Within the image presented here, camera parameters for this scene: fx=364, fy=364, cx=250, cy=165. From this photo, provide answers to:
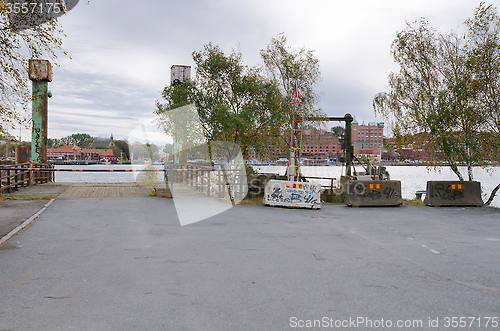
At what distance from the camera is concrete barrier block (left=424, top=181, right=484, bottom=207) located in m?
14.5

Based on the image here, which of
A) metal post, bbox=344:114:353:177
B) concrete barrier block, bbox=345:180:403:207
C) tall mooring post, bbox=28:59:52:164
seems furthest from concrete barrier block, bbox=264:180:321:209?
Result: tall mooring post, bbox=28:59:52:164

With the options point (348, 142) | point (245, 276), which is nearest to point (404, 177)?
point (348, 142)

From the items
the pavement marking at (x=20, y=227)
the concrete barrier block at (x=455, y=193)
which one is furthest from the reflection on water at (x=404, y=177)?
the pavement marking at (x=20, y=227)

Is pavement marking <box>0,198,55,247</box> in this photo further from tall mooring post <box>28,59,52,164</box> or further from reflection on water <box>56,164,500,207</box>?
tall mooring post <box>28,59,52,164</box>

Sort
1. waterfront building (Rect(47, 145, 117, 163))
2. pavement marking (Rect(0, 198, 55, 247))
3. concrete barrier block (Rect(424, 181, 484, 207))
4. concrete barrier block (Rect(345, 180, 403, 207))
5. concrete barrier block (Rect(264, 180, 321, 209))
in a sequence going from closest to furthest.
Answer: pavement marking (Rect(0, 198, 55, 247))
concrete barrier block (Rect(264, 180, 321, 209))
concrete barrier block (Rect(345, 180, 403, 207))
concrete barrier block (Rect(424, 181, 484, 207))
waterfront building (Rect(47, 145, 117, 163))

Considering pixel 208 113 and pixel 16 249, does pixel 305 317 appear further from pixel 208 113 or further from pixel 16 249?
pixel 208 113

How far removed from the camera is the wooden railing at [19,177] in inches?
585

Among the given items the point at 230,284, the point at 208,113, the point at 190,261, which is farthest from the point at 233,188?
the point at 230,284

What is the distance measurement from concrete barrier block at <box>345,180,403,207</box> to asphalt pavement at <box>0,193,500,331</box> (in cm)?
466

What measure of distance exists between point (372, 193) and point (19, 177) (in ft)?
51.9

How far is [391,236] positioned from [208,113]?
9.80 metres

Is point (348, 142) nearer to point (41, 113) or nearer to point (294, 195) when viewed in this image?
point (294, 195)

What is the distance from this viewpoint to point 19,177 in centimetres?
1695

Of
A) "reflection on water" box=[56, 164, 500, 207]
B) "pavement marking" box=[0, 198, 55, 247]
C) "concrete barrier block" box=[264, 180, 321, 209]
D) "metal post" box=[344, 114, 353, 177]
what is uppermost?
"metal post" box=[344, 114, 353, 177]
